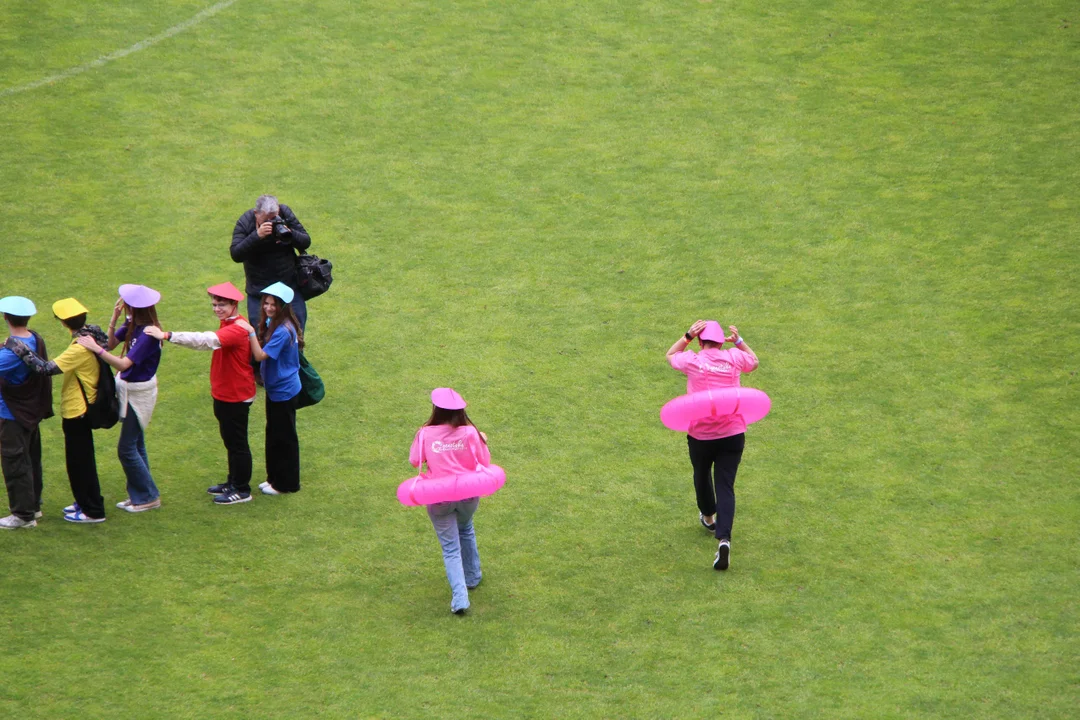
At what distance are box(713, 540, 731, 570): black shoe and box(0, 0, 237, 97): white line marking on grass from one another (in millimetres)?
11871

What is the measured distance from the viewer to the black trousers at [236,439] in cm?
870

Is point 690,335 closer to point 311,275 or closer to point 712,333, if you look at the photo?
point 712,333

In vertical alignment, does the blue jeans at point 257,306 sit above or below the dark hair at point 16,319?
below

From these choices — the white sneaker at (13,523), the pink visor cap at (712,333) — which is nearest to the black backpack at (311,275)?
the white sneaker at (13,523)

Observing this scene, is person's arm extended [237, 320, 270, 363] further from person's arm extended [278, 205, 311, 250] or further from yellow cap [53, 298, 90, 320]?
person's arm extended [278, 205, 311, 250]

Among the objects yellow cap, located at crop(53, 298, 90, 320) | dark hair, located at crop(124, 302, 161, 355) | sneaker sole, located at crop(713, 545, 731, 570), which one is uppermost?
yellow cap, located at crop(53, 298, 90, 320)

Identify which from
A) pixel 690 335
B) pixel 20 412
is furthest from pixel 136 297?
pixel 690 335

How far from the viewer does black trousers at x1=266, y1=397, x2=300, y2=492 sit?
29.2ft

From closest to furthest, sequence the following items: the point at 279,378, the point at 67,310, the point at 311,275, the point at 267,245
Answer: the point at 67,310, the point at 279,378, the point at 267,245, the point at 311,275

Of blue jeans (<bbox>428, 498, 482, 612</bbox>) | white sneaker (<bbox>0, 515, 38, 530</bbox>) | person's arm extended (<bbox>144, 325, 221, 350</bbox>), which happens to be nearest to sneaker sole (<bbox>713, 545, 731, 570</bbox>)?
blue jeans (<bbox>428, 498, 482, 612</bbox>)

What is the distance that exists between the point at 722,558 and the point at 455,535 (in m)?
2.02

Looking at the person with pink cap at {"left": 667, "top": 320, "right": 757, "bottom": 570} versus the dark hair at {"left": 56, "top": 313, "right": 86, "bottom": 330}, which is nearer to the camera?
the person with pink cap at {"left": 667, "top": 320, "right": 757, "bottom": 570}

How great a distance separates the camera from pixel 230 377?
8.61 m

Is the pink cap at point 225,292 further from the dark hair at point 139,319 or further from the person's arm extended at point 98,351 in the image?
the person's arm extended at point 98,351
